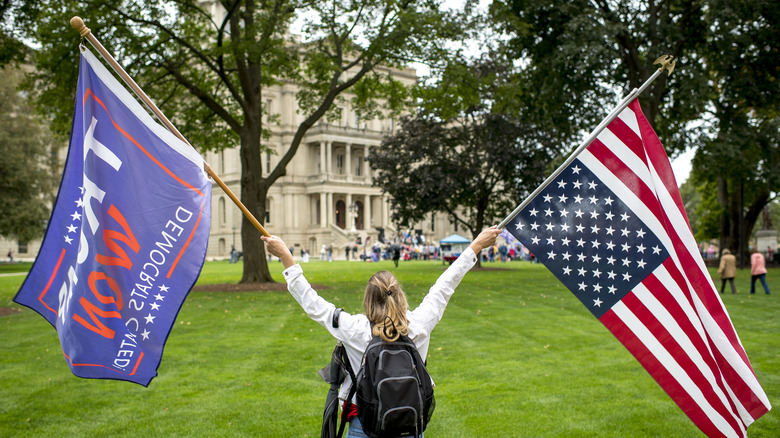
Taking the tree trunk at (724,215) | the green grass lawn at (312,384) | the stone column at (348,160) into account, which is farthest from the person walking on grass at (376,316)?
the stone column at (348,160)

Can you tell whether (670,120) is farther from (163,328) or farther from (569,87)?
(163,328)

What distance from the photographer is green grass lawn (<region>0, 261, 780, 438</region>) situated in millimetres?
6652

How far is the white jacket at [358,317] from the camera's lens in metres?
3.61

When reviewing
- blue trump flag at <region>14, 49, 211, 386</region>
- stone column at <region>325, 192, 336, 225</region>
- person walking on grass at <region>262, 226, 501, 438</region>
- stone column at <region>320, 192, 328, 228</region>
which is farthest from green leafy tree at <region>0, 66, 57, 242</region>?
person walking on grass at <region>262, 226, 501, 438</region>

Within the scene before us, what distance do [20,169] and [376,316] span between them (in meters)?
44.1

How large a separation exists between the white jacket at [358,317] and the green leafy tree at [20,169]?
42720 mm

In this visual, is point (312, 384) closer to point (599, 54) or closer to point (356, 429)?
point (356, 429)

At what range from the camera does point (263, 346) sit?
1084 centimetres

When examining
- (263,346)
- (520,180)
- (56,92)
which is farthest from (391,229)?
(263,346)

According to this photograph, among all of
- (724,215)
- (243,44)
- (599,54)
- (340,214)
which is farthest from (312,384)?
(340,214)

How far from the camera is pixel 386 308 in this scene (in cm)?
350

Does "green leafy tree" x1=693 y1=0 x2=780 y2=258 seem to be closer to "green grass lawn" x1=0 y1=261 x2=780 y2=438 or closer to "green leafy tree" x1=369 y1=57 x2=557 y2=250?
"green leafy tree" x1=369 y1=57 x2=557 y2=250

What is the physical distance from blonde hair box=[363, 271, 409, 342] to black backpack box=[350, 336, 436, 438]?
0.18ft

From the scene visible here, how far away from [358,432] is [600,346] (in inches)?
315
